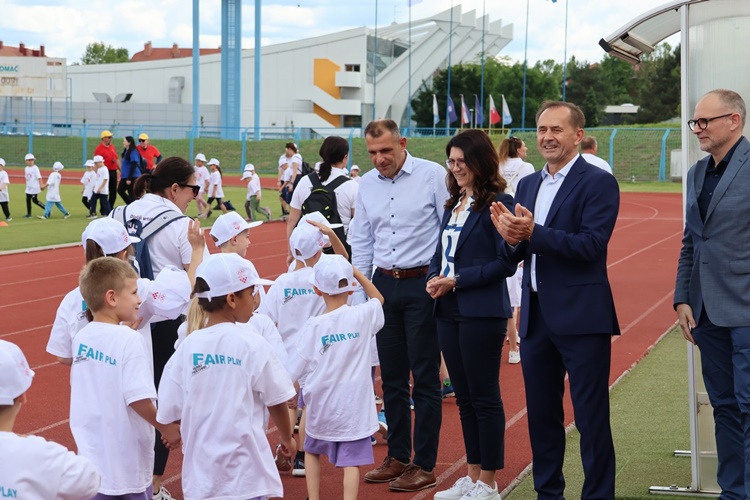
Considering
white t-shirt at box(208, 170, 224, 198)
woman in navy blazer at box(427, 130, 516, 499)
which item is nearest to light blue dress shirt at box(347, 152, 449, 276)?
woman in navy blazer at box(427, 130, 516, 499)

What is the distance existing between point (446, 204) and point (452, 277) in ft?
1.75

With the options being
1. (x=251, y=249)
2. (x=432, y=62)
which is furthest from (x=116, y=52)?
(x=251, y=249)

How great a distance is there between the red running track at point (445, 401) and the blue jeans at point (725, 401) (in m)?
1.49

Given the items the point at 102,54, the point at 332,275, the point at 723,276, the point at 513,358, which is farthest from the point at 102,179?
the point at 102,54

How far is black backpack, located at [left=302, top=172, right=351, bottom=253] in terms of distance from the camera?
9.02 meters

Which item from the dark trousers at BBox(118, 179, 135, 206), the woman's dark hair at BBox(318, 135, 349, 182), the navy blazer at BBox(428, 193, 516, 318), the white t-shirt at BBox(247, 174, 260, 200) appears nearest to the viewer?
the navy blazer at BBox(428, 193, 516, 318)

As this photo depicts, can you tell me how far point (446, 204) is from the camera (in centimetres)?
622

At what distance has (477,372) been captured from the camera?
19.4 ft

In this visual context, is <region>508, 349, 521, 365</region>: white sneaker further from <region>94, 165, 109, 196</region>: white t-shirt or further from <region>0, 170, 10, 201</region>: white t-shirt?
<region>0, 170, 10, 201</region>: white t-shirt

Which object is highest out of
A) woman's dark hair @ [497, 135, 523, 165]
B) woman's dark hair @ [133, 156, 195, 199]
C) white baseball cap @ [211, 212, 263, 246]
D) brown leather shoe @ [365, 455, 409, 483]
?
woman's dark hair @ [497, 135, 523, 165]

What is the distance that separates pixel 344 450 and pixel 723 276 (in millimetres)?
2218

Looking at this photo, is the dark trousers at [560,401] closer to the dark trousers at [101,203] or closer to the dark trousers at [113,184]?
the dark trousers at [101,203]

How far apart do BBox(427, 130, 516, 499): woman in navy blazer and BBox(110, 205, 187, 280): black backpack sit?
1.68 m

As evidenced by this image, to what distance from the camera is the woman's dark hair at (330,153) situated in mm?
8953
